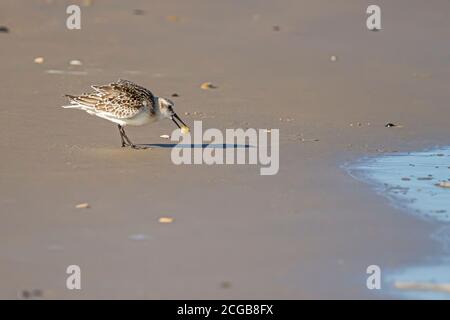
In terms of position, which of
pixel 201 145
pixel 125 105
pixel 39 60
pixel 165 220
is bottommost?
pixel 165 220

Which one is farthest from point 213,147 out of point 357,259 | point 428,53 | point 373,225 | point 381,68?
point 428,53

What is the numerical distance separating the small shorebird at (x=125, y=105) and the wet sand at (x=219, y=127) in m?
0.30

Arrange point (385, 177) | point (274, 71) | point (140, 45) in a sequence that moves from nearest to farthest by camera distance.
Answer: point (385, 177) → point (274, 71) → point (140, 45)

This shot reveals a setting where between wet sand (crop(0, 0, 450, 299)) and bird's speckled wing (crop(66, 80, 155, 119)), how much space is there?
37 cm

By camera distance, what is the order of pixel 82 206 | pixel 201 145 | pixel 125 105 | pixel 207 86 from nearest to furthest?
pixel 82 206 < pixel 125 105 < pixel 201 145 < pixel 207 86

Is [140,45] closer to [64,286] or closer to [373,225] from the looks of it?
[373,225]

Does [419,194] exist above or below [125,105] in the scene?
below

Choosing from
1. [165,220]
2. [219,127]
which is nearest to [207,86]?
[219,127]

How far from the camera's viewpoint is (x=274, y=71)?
1505 cm

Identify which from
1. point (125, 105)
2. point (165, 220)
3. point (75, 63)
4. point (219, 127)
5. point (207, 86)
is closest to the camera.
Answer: point (165, 220)

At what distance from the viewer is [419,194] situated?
9.37 metres

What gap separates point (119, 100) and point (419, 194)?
3426 mm

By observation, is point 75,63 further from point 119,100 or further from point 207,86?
point 119,100

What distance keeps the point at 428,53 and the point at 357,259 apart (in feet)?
31.4
